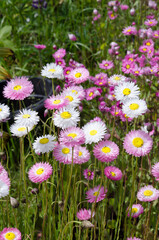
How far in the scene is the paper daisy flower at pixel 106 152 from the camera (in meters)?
0.95

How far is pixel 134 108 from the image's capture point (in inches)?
39.2

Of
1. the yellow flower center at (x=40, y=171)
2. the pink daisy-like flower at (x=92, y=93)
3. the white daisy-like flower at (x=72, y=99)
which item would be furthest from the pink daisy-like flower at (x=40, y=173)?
the pink daisy-like flower at (x=92, y=93)

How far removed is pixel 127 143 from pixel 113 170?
0.17 m

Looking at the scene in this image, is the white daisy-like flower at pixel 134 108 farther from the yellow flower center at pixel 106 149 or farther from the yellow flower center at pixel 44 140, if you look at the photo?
the yellow flower center at pixel 44 140

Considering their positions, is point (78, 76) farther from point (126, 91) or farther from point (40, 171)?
point (40, 171)

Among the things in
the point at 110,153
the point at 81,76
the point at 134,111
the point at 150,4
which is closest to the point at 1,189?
the point at 110,153

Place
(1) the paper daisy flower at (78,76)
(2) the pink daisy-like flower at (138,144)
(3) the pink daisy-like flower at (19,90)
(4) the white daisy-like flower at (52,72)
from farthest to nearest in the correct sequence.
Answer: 1. (1) the paper daisy flower at (78,76)
2. (4) the white daisy-like flower at (52,72)
3. (3) the pink daisy-like flower at (19,90)
4. (2) the pink daisy-like flower at (138,144)

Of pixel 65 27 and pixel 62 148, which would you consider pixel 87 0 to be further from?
pixel 62 148

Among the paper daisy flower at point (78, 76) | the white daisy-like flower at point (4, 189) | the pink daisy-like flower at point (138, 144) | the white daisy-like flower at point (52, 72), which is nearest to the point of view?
the white daisy-like flower at point (4, 189)

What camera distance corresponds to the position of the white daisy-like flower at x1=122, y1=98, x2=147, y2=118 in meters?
0.98

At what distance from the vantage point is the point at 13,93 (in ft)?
3.45

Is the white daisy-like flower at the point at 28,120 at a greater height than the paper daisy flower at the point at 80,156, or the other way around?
the white daisy-like flower at the point at 28,120

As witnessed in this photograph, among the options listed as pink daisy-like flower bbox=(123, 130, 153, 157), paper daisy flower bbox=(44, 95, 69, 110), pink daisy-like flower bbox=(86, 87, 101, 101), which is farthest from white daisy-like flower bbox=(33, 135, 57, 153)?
pink daisy-like flower bbox=(86, 87, 101, 101)

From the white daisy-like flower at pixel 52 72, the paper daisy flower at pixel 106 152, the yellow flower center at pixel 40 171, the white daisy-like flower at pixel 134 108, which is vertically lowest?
the yellow flower center at pixel 40 171
